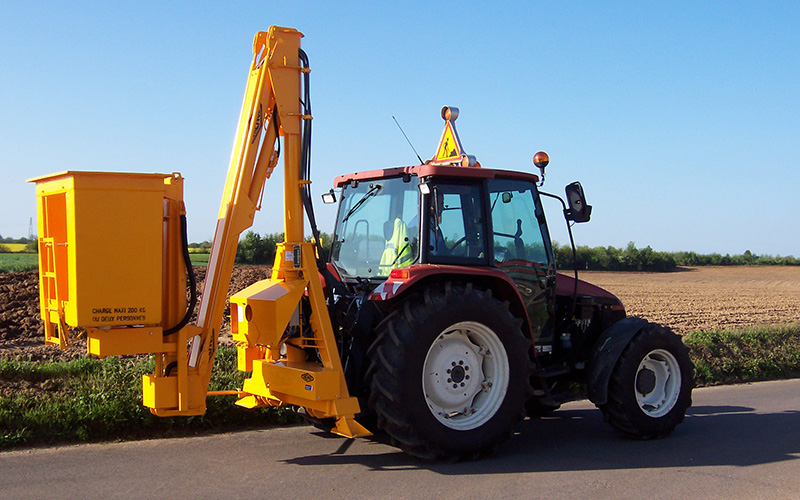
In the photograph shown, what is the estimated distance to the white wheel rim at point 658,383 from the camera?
6.43 meters

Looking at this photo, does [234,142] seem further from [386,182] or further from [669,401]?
[669,401]

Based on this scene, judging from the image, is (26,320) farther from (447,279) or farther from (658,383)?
(658,383)

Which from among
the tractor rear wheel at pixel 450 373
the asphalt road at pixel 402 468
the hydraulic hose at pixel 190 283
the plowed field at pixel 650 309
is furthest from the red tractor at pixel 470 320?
the plowed field at pixel 650 309

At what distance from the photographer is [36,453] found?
5.27 metres

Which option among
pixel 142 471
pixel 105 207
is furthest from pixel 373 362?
pixel 105 207

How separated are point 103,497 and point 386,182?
10.9ft

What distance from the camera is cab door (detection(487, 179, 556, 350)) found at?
6152 millimetres

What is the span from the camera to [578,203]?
646 centimetres

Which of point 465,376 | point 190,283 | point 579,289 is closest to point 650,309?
point 579,289

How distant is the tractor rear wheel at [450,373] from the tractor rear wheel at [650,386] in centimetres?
Result: 107

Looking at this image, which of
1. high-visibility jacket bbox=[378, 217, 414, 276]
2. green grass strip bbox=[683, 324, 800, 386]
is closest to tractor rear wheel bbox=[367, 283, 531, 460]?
high-visibility jacket bbox=[378, 217, 414, 276]

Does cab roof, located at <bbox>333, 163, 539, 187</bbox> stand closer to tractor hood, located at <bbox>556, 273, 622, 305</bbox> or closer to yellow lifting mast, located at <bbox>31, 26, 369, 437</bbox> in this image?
yellow lifting mast, located at <bbox>31, 26, 369, 437</bbox>

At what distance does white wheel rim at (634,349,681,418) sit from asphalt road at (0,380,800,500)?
30 cm

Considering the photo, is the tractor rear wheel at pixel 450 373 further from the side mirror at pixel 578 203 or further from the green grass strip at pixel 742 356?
the green grass strip at pixel 742 356
